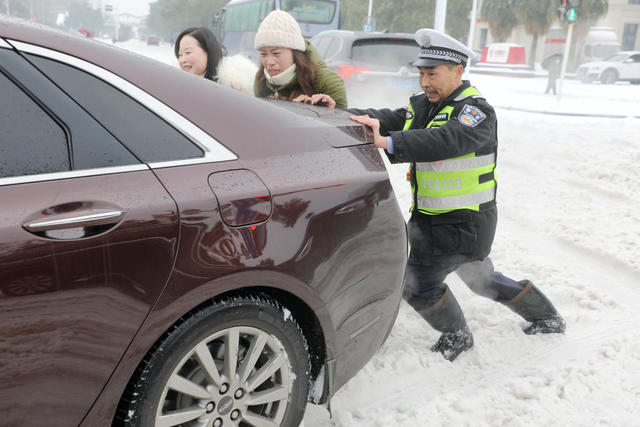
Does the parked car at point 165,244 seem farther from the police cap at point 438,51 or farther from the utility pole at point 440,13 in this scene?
the utility pole at point 440,13

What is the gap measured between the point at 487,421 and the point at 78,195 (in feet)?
5.94

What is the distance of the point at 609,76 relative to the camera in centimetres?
2419

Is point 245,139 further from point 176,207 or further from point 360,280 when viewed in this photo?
point 360,280

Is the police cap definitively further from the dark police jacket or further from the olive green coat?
the olive green coat

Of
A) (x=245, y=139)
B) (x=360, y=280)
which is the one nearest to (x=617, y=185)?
(x=360, y=280)

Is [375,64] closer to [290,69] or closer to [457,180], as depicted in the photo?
[290,69]

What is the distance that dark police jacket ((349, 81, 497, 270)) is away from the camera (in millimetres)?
2469

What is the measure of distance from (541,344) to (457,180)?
3.44ft

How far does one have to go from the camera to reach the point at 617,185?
18.9ft

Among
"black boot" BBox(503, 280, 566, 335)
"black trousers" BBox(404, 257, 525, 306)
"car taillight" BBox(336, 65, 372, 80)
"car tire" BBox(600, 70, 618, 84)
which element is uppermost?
"car taillight" BBox(336, 65, 372, 80)

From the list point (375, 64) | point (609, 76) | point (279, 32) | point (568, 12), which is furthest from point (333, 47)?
point (609, 76)

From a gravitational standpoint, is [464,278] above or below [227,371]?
below

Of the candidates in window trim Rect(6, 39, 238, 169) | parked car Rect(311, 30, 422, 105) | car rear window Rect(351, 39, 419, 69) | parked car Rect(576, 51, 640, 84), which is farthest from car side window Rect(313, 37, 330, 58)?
parked car Rect(576, 51, 640, 84)

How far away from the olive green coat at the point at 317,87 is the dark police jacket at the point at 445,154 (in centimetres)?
28
